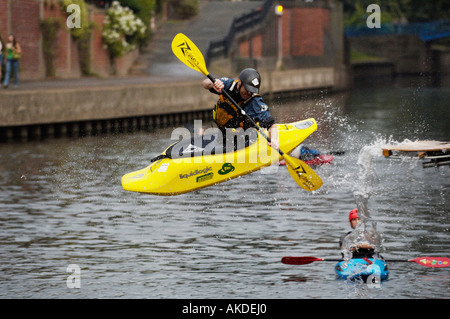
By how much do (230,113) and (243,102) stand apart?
38 cm

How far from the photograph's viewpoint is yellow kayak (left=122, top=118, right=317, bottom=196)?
65.1 ft

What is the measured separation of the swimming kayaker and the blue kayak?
2.59 metres

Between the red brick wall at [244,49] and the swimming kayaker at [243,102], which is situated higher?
the swimming kayaker at [243,102]

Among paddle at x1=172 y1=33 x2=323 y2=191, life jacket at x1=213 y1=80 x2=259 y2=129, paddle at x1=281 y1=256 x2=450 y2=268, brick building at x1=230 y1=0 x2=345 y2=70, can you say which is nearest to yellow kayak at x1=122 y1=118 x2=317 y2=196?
life jacket at x1=213 y1=80 x2=259 y2=129

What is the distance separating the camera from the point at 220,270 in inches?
802

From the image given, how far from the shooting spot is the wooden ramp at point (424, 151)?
62.3 feet

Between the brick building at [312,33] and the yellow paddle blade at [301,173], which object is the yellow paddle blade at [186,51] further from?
the brick building at [312,33]

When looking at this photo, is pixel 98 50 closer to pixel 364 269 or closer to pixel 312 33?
pixel 312 33

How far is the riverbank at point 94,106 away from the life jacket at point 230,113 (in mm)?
17676

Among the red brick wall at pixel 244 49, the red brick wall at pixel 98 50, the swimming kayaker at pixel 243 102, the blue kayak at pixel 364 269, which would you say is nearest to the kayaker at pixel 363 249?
the blue kayak at pixel 364 269

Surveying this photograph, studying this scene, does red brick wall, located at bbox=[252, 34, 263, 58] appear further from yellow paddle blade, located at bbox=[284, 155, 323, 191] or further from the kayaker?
the kayaker

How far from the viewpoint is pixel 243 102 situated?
19.7 meters
